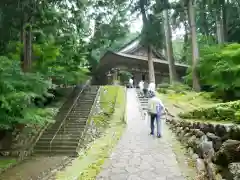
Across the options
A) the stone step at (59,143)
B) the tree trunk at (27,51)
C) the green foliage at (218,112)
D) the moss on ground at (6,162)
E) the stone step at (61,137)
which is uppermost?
the tree trunk at (27,51)

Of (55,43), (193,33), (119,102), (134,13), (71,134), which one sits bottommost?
(71,134)

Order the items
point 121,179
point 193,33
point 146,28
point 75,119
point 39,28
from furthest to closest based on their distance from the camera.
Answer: point 146,28 → point 193,33 → point 75,119 → point 39,28 → point 121,179

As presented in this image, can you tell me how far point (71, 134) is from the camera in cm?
1473

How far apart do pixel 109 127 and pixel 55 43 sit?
620 cm

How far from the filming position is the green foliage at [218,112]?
12.5 meters

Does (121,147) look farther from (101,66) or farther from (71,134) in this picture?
(101,66)

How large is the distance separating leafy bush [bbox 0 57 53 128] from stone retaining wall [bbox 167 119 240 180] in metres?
5.72

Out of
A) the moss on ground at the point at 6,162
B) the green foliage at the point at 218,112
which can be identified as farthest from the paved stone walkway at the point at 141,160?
the moss on ground at the point at 6,162

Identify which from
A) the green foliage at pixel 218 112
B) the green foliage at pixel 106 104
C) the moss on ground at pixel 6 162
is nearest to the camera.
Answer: the moss on ground at pixel 6 162

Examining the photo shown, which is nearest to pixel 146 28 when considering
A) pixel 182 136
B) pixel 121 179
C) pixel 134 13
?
pixel 134 13

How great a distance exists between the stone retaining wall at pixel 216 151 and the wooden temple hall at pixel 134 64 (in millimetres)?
24514

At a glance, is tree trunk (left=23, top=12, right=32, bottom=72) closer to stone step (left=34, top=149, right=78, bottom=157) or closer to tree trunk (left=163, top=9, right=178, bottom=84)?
stone step (left=34, top=149, right=78, bottom=157)

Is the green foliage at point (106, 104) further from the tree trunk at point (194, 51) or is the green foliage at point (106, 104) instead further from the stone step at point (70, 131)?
the tree trunk at point (194, 51)

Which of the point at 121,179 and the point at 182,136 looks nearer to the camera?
the point at 121,179
